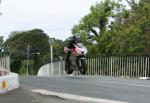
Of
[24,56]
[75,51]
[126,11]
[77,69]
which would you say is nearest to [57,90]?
[75,51]

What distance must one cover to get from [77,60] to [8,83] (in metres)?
11.0

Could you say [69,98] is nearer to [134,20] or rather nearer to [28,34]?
[134,20]

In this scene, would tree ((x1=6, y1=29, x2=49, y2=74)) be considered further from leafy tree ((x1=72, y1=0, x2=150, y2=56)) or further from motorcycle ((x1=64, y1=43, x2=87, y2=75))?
motorcycle ((x1=64, y1=43, x2=87, y2=75))

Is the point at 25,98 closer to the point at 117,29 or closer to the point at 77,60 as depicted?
the point at 77,60

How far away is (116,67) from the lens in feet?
111

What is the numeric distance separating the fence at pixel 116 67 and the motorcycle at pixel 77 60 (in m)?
6.63

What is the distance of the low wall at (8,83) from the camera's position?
1317 cm

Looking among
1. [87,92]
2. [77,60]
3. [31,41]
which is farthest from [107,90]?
[31,41]

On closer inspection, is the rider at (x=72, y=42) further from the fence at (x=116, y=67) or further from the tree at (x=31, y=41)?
the tree at (x=31, y=41)

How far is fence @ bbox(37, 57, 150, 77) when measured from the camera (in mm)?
31698

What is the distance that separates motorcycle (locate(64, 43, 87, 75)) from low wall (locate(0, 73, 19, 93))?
982 centimetres

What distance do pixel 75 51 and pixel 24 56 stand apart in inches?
3326

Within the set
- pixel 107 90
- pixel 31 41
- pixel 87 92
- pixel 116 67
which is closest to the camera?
pixel 87 92

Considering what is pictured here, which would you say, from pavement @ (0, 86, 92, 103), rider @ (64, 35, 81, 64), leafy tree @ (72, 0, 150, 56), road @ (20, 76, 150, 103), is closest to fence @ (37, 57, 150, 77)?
leafy tree @ (72, 0, 150, 56)
